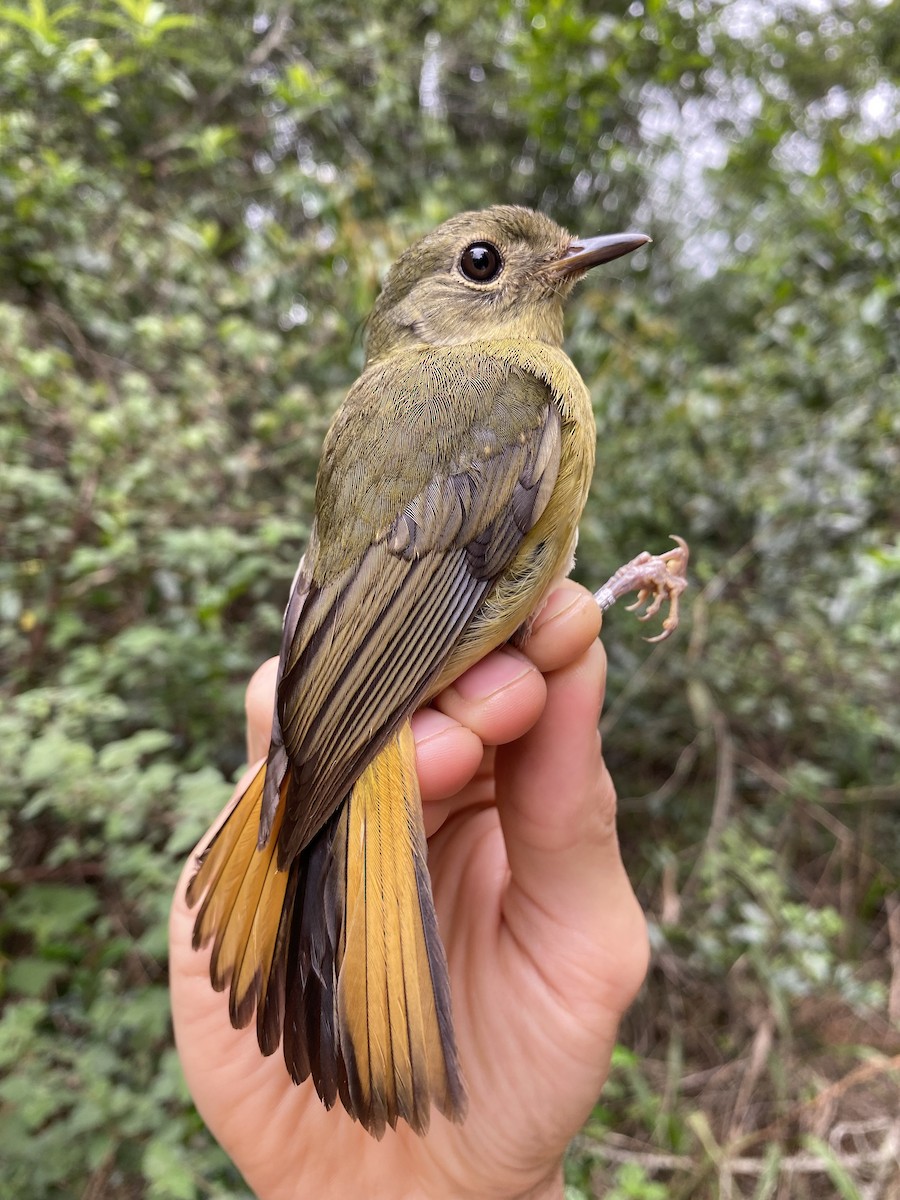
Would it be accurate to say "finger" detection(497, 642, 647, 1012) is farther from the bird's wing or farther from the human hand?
the bird's wing

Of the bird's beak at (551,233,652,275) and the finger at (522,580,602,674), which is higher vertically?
the bird's beak at (551,233,652,275)

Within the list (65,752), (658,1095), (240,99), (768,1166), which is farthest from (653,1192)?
(240,99)

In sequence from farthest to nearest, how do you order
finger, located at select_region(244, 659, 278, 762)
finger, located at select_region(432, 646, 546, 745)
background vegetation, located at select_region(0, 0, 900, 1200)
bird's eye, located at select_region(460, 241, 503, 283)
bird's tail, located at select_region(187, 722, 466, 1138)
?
background vegetation, located at select_region(0, 0, 900, 1200), bird's eye, located at select_region(460, 241, 503, 283), finger, located at select_region(244, 659, 278, 762), finger, located at select_region(432, 646, 546, 745), bird's tail, located at select_region(187, 722, 466, 1138)

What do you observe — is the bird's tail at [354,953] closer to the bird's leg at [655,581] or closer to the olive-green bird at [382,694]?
the olive-green bird at [382,694]

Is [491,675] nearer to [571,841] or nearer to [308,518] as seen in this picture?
[571,841]

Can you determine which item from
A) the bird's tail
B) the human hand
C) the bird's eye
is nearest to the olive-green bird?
the bird's tail

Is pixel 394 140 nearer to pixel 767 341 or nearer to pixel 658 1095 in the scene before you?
pixel 767 341

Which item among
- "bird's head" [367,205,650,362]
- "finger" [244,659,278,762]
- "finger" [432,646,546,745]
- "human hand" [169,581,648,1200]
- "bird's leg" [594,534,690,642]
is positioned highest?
"bird's head" [367,205,650,362]
